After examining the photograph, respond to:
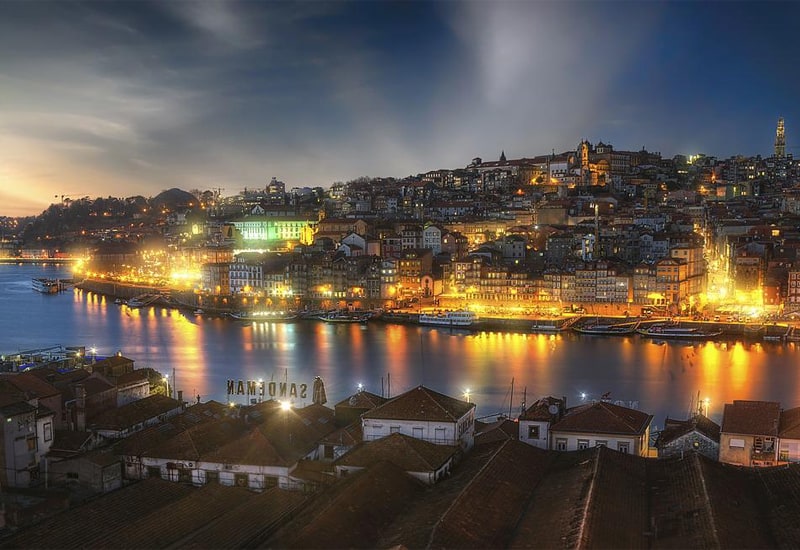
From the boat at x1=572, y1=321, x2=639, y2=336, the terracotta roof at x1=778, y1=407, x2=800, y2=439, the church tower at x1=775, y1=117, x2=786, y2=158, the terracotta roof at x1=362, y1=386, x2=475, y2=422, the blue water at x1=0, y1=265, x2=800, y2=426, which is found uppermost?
the church tower at x1=775, y1=117, x2=786, y2=158

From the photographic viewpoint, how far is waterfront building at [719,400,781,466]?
6027 millimetres

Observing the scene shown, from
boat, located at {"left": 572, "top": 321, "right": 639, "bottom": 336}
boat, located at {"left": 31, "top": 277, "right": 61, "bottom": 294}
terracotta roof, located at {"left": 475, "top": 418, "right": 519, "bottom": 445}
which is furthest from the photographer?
boat, located at {"left": 31, "top": 277, "right": 61, "bottom": 294}

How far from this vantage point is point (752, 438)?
Answer: 6098mm

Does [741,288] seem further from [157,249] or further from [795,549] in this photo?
[157,249]

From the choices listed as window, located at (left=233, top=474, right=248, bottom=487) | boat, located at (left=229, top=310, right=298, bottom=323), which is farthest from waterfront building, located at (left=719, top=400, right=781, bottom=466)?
boat, located at (left=229, top=310, right=298, bottom=323)

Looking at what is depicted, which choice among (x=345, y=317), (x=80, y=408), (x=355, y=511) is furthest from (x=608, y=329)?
(x=355, y=511)

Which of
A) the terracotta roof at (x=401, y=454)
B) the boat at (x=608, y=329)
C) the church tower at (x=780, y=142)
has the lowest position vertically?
the boat at (x=608, y=329)

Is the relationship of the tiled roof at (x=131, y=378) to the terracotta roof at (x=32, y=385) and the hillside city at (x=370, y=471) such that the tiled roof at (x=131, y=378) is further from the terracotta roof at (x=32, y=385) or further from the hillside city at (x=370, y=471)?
the terracotta roof at (x=32, y=385)

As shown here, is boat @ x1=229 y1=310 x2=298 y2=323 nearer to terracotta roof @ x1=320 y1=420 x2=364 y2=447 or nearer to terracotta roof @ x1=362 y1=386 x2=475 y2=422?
terracotta roof @ x1=320 y1=420 x2=364 y2=447

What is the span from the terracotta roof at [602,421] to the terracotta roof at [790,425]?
1079 millimetres

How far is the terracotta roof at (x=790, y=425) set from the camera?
599 centimetres

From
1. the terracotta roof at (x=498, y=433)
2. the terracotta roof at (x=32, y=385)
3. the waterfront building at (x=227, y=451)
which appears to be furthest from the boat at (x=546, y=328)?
the terracotta roof at (x=32, y=385)

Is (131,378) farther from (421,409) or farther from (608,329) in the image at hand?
(608,329)

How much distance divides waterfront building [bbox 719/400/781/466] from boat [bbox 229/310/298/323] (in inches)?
708
